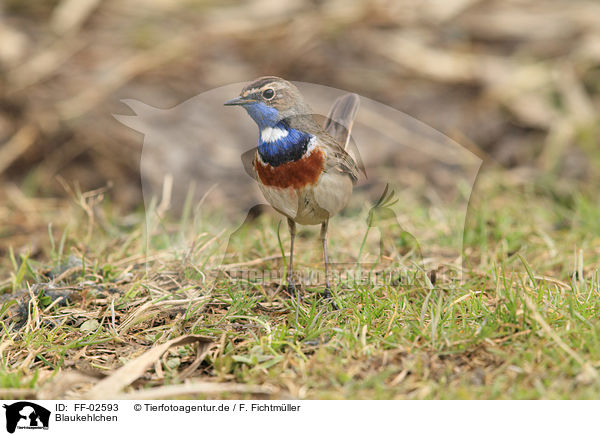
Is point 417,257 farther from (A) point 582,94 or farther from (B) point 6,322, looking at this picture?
(A) point 582,94

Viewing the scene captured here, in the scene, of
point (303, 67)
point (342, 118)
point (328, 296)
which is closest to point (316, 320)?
point (328, 296)

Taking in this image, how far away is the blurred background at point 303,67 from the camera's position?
6.68 metres

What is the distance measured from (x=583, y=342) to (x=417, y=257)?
1.38 metres

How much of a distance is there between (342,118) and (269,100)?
48 cm

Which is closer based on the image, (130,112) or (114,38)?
(130,112)

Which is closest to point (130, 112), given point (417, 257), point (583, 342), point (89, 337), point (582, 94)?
point (89, 337)

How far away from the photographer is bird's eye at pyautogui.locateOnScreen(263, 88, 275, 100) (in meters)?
3.25

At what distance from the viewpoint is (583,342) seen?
9.66 ft

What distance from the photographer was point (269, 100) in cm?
326

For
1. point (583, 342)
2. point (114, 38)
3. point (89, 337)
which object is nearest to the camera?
point (583, 342)
